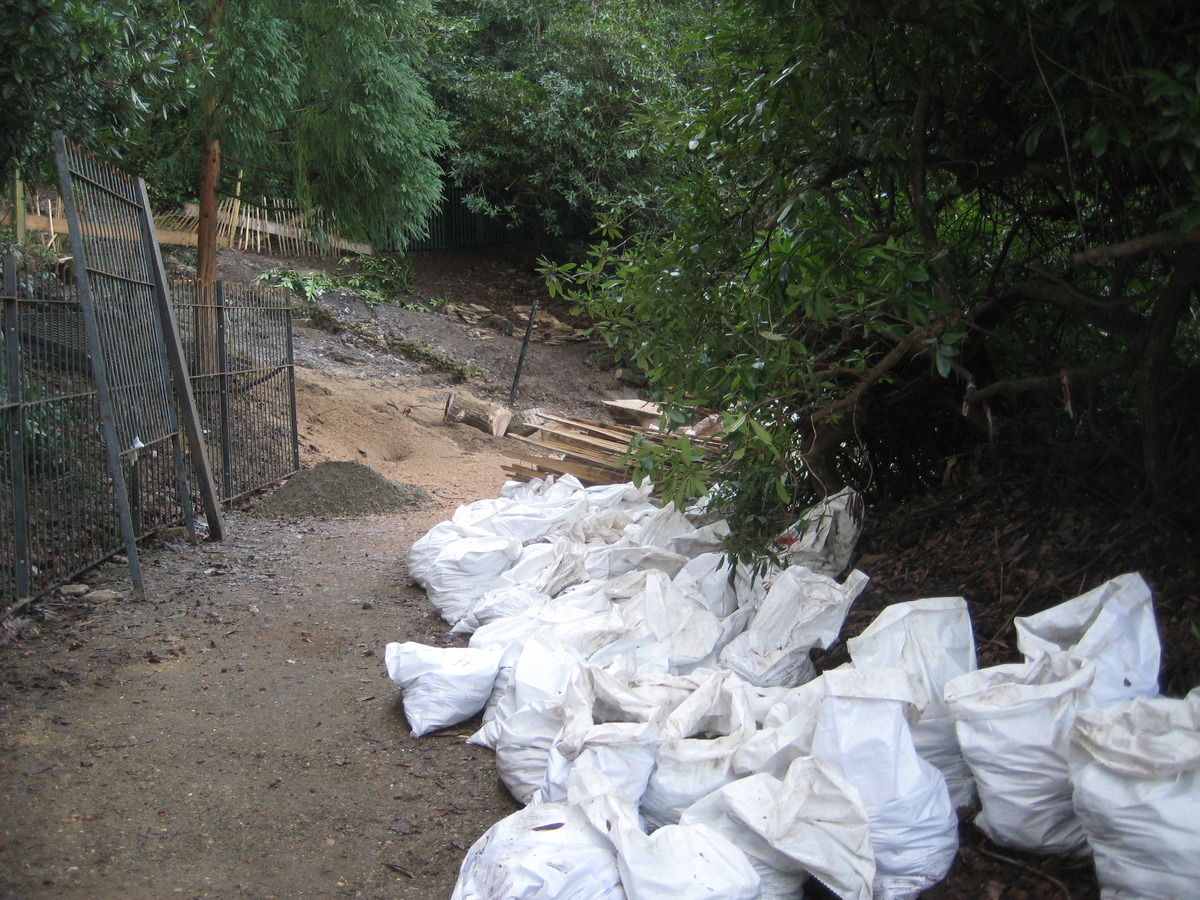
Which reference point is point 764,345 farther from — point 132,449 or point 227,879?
Result: point 132,449

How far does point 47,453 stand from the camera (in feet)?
17.7

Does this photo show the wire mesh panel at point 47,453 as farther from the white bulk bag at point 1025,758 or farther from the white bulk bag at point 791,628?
the white bulk bag at point 1025,758

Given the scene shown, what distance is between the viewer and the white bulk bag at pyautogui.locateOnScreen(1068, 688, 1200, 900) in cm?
216

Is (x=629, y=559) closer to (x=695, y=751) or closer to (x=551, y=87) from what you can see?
(x=695, y=751)

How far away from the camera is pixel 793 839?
251 cm

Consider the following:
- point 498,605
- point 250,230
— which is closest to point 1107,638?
point 498,605

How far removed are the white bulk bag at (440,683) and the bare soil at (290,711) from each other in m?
0.09

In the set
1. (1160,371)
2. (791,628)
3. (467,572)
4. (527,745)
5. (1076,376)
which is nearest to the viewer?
(1160,371)

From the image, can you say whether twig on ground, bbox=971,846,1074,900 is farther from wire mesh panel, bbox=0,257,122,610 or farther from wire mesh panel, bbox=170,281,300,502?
wire mesh panel, bbox=170,281,300,502

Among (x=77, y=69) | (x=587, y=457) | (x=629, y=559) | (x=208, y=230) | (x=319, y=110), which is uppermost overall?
(x=319, y=110)

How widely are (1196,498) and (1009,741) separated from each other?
4.30 feet

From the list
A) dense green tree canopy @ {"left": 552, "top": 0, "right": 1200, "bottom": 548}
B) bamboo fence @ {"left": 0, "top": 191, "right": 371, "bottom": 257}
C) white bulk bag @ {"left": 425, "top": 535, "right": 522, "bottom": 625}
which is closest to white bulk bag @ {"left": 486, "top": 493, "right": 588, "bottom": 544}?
white bulk bag @ {"left": 425, "top": 535, "right": 522, "bottom": 625}

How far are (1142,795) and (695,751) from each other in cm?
125

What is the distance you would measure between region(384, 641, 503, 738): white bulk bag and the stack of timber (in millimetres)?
3203
